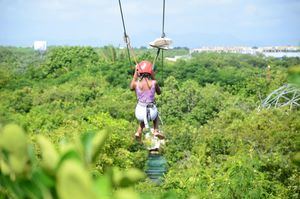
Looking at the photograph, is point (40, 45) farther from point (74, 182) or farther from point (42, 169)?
point (74, 182)

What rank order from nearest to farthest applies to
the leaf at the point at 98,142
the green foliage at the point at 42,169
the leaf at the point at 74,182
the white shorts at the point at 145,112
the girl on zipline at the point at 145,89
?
the leaf at the point at 74,182, the green foliage at the point at 42,169, the leaf at the point at 98,142, the girl on zipline at the point at 145,89, the white shorts at the point at 145,112

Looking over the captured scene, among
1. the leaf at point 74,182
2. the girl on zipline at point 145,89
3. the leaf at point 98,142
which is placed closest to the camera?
the leaf at point 74,182

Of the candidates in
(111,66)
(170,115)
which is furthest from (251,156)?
(111,66)

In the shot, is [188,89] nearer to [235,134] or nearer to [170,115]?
[170,115]

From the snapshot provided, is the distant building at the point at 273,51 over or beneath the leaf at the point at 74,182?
beneath

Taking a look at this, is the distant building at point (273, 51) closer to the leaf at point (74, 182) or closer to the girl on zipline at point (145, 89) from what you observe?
the girl on zipline at point (145, 89)

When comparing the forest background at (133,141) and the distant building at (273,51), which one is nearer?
the forest background at (133,141)

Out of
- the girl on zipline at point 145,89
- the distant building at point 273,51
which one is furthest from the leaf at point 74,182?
the distant building at point 273,51

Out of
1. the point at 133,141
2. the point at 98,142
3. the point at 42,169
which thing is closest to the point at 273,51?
the point at 133,141

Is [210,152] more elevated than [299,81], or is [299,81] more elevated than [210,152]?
[299,81]

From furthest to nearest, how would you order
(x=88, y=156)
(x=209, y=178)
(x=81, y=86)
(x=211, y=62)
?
1. (x=211, y=62)
2. (x=81, y=86)
3. (x=209, y=178)
4. (x=88, y=156)

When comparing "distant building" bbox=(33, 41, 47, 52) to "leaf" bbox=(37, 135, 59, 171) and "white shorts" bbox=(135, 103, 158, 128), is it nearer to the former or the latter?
"white shorts" bbox=(135, 103, 158, 128)

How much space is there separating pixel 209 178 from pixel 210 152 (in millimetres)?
5249

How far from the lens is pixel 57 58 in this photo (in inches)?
2527
